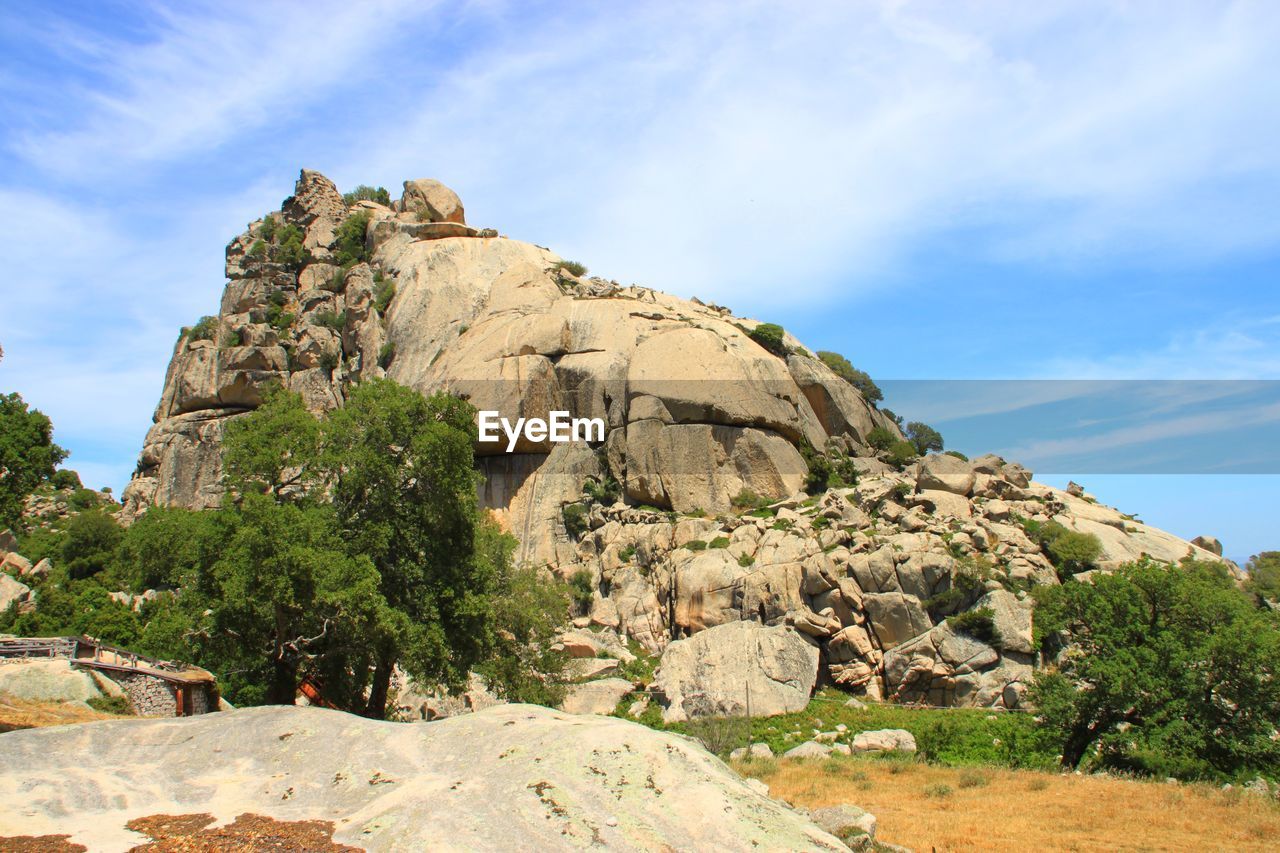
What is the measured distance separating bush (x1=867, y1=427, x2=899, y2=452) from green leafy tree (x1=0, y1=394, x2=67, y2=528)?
44.4 m

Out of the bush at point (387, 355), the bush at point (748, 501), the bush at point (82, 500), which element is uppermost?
the bush at point (387, 355)

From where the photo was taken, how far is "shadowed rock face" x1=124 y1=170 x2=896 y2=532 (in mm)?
50625

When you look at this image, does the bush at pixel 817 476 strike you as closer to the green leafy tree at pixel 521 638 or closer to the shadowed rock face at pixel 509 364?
the shadowed rock face at pixel 509 364

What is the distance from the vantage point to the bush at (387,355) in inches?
2437

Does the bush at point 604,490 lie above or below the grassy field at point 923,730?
above

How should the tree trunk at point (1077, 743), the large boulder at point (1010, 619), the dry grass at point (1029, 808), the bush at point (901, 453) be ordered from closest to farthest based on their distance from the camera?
the dry grass at point (1029, 808), the tree trunk at point (1077, 743), the large boulder at point (1010, 619), the bush at point (901, 453)

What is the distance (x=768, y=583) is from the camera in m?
40.4

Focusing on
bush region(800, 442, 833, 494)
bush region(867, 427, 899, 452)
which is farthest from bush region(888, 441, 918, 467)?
bush region(800, 442, 833, 494)

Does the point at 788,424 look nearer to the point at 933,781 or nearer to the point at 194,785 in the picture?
the point at 933,781

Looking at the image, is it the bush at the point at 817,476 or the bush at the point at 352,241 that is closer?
the bush at the point at 817,476

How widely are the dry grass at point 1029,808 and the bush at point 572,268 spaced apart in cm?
4737

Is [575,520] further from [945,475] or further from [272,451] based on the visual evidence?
[272,451]

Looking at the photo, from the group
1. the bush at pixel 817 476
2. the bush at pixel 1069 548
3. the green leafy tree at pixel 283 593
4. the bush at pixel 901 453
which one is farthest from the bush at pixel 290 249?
the bush at pixel 1069 548

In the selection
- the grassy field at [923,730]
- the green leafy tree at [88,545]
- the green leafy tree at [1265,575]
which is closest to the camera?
the grassy field at [923,730]
